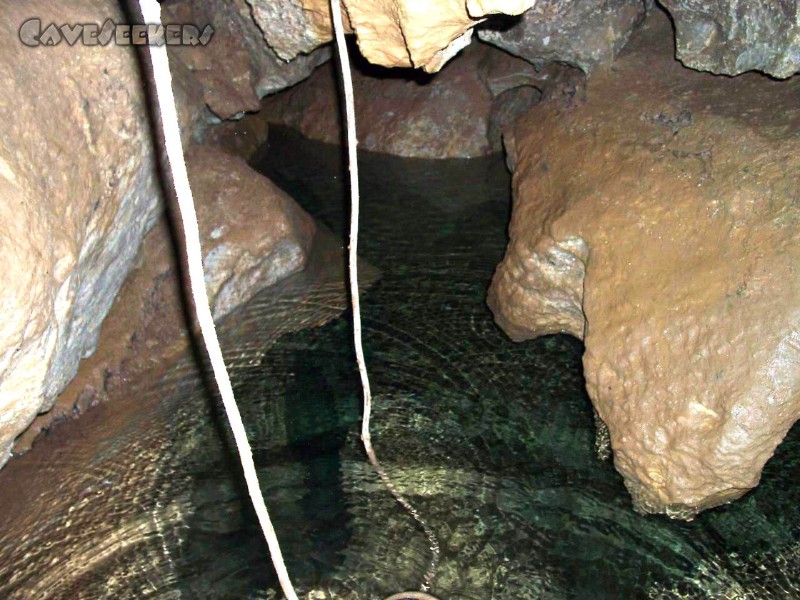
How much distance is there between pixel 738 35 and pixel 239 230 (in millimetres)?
3684

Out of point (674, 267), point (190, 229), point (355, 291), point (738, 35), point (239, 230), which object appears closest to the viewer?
point (190, 229)

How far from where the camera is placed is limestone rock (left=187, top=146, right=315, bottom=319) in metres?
5.25

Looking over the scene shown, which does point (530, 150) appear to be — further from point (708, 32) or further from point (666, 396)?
point (666, 396)

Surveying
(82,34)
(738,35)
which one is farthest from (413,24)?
(738,35)

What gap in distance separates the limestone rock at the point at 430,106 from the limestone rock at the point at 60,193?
3849 mm

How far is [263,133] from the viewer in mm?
8172

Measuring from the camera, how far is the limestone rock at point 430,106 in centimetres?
743

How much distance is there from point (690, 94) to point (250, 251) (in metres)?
3.29

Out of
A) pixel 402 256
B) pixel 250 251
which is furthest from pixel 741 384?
pixel 250 251

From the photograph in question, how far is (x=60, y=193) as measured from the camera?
3477 mm

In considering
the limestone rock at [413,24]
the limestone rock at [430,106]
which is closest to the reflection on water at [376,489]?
the limestone rock at [413,24]

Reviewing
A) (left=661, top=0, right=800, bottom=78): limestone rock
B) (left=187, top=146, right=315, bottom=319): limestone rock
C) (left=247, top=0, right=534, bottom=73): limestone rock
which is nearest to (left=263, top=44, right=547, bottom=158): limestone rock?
(left=187, top=146, right=315, bottom=319): limestone rock

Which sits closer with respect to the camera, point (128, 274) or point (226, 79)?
point (128, 274)

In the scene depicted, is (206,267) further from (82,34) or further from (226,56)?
(226,56)
